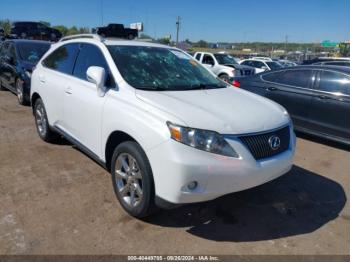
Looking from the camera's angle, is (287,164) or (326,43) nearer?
(287,164)

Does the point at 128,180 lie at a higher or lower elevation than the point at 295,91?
lower

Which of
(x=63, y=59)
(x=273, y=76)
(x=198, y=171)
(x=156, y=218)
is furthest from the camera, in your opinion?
(x=273, y=76)

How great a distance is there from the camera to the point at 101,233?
3.07 metres

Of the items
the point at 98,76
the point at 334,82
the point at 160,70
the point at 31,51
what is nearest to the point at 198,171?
the point at 98,76

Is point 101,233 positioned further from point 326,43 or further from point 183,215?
point 326,43

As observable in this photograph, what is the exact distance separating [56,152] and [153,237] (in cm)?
262

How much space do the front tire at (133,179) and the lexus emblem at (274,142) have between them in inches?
46.3

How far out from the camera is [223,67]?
50.5 feet

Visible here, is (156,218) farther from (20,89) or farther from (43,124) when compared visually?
(20,89)

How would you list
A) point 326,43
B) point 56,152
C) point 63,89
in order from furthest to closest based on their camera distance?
1. point 326,43
2. point 56,152
3. point 63,89

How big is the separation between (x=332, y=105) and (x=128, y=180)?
14.0ft

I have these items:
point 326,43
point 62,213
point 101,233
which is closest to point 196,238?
point 101,233

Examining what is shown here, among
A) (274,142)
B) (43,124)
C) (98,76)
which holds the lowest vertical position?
(43,124)

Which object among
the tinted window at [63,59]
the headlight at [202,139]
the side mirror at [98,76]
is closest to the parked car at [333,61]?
the tinted window at [63,59]
